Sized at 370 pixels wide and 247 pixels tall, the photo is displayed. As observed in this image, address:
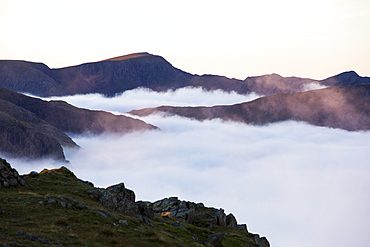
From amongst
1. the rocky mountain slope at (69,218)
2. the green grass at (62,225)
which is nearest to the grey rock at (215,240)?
the rocky mountain slope at (69,218)

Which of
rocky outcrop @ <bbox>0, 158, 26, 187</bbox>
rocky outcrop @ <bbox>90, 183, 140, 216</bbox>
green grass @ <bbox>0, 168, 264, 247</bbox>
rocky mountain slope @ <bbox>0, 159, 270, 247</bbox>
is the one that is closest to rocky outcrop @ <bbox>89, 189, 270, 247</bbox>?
rocky outcrop @ <bbox>90, 183, 140, 216</bbox>

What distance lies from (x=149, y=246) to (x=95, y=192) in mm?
15703

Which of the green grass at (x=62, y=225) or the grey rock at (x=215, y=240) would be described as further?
the grey rock at (x=215, y=240)

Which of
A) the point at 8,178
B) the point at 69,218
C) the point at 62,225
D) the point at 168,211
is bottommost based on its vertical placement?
the point at 168,211

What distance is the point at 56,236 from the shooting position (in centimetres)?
2477

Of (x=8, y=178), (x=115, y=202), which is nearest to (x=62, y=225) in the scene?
(x=115, y=202)

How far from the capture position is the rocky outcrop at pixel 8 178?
3738 centimetres

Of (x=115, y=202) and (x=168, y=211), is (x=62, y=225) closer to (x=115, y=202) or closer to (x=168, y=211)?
(x=115, y=202)

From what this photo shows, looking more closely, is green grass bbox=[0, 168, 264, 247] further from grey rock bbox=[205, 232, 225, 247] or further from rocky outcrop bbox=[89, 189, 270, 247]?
grey rock bbox=[205, 232, 225, 247]

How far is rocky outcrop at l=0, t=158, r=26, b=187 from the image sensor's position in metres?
37.4

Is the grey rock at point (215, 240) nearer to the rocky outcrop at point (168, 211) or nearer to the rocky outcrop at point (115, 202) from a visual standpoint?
the rocky outcrop at point (168, 211)

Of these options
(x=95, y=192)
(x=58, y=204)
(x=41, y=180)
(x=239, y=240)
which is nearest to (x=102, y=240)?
(x=58, y=204)

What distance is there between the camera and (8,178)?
38.6 meters

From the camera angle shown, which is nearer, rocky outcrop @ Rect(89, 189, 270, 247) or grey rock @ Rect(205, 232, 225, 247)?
rocky outcrop @ Rect(89, 189, 270, 247)
